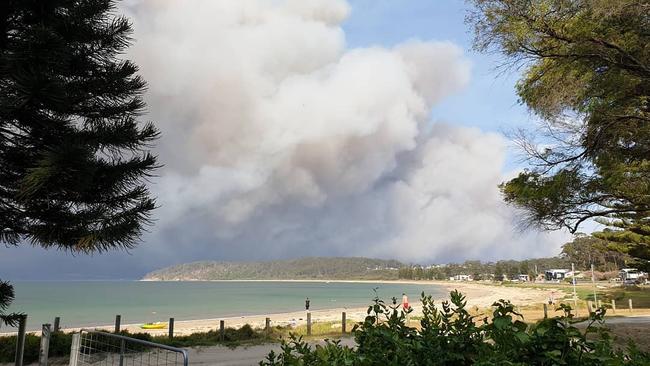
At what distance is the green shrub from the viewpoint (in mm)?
1911

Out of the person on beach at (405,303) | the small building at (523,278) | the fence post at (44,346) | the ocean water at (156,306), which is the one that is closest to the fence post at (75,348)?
the fence post at (44,346)

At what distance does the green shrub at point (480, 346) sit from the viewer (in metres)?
1.91

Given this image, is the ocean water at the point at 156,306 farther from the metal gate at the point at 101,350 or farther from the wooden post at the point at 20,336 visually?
the metal gate at the point at 101,350

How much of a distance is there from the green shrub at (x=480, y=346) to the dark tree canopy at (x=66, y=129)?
15.5 ft

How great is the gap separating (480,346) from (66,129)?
7195mm

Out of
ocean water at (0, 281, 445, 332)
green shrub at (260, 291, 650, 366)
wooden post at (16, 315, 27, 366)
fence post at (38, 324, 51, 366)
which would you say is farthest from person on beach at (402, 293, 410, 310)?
wooden post at (16, 315, 27, 366)

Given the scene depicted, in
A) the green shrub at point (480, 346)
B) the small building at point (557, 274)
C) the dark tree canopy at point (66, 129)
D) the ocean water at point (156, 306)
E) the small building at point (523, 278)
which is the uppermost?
the dark tree canopy at point (66, 129)

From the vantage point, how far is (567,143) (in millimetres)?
9945

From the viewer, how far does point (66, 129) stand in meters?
7.15

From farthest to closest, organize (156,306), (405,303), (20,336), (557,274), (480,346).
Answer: (557,274), (156,306), (405,303), (20,336), (480,346)

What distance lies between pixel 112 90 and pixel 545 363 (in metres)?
8.02

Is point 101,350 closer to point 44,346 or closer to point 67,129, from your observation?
point 44,346

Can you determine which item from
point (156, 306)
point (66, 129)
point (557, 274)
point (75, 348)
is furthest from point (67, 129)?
point (557, 274)

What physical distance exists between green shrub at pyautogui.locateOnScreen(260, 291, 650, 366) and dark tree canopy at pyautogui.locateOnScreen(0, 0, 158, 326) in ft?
15.5
